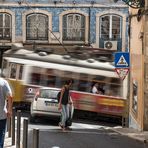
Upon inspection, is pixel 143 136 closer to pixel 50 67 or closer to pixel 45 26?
pixel 50 67

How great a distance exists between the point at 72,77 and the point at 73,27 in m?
16.4

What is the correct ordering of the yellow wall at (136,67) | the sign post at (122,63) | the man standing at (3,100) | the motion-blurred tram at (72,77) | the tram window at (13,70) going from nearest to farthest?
1. the man standing at (3,100)
2. the yellow wall at (136,67)
3. the sign post at (122,63)
4. the motion-blurred tram at (72,77)
5. the tram window at (13,70)

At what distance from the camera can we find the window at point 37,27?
1666 inches

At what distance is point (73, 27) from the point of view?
139 ft

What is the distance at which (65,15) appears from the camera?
42.9m

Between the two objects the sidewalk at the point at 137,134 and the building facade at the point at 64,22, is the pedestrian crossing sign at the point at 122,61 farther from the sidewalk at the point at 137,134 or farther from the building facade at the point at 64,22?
the building facade at the point at 64,22

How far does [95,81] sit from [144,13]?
7.69 meters

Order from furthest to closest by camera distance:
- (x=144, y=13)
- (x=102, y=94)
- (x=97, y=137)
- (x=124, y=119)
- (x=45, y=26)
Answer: (x=45, y=26) < (x=102, y=94) < (x=124, y=119) < (x=144, y=13) < (x=97, y=137)

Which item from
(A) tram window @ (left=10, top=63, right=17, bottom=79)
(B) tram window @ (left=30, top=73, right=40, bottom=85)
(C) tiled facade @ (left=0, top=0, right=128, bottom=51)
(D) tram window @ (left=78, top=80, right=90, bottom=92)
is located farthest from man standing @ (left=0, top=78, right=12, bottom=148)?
(C) tiled facade @ (left=0, top=0, right=128, bottom=51)

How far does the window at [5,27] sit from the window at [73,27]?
4.11 metres

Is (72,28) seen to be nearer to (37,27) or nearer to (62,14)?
(62,14)

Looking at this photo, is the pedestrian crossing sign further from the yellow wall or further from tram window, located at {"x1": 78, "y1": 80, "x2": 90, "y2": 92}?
tram window, located at {"x1": 78, "y1": 80, "x2": 90, "y2": 92}

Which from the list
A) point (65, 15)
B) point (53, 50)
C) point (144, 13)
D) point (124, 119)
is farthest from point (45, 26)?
point (144, 13)

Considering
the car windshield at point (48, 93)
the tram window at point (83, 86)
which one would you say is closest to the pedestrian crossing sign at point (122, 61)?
the car windshield at point (48, 93)
